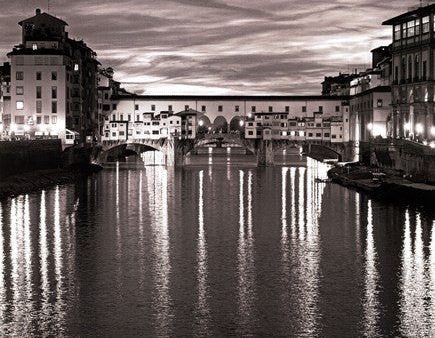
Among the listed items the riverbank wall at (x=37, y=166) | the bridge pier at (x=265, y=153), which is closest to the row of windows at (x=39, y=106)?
the riverbank wall at (x=37, y=166)

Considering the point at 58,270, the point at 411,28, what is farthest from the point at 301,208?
the point at 411,28

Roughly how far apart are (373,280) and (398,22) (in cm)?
5563

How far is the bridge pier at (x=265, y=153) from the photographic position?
380 ft

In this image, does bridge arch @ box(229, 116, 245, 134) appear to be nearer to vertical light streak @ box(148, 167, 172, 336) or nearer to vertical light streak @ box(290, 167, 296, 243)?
vertical light streak @ box(290, 167, 296, 243)

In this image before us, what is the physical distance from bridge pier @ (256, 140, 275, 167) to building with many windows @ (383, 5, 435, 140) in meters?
31.0

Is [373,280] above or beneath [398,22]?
beneath

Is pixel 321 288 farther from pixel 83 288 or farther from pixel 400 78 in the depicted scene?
pixel 400 78

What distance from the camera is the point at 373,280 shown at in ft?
106

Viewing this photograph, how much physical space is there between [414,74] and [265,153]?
38.5m

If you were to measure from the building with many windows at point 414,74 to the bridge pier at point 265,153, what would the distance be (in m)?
31.0

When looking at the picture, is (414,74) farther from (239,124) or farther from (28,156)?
(239,124)

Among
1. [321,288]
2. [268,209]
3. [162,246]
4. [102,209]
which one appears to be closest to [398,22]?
[268,209]

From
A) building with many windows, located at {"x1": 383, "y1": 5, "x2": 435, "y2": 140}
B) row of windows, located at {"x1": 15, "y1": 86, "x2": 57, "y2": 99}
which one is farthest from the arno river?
row of windows, located at {"x1": 15, "y1": 86, "x2": 57, "y2": 99}

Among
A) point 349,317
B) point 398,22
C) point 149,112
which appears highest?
point 398,22
